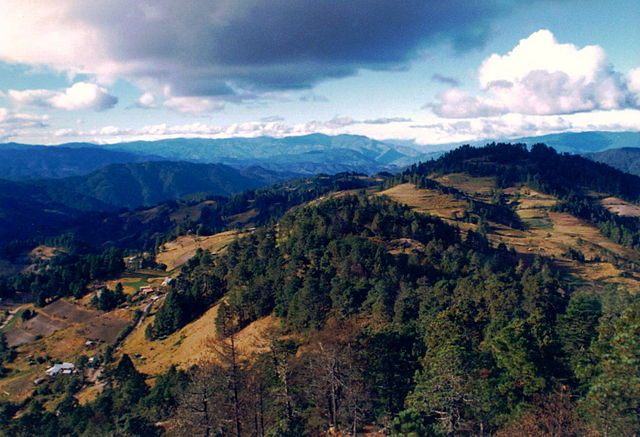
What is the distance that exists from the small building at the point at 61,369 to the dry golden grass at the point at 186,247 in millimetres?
73231

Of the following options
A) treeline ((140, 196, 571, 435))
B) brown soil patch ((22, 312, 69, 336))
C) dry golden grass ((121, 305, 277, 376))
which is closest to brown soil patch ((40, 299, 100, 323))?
brown soil patch ((22, 312, 69, 336))

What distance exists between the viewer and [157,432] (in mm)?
41000

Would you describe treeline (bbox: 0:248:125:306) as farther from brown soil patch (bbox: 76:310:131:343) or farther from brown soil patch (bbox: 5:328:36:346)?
brown soil patch (bbox: 76:310:131:343)

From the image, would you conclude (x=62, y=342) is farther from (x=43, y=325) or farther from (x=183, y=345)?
(x=183, y=345)

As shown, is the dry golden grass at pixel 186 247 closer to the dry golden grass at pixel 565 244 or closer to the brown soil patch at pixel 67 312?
the brown soil patch at pixel 67 312

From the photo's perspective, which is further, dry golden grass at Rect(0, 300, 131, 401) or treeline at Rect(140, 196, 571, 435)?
dry golden grass at Rect(0, 300, 131, 401)

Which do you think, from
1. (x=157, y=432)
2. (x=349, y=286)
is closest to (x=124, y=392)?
(x=157, y=432)

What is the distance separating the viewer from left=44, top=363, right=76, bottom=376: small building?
7650 centimetres

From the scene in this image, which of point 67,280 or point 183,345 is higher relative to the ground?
point 183,345

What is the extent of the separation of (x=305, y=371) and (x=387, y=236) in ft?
223

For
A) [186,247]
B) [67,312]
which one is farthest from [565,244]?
[67,312]

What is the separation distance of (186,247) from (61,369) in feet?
349

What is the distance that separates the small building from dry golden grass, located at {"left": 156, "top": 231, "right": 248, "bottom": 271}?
73231 millimetres

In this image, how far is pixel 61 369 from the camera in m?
78.0
